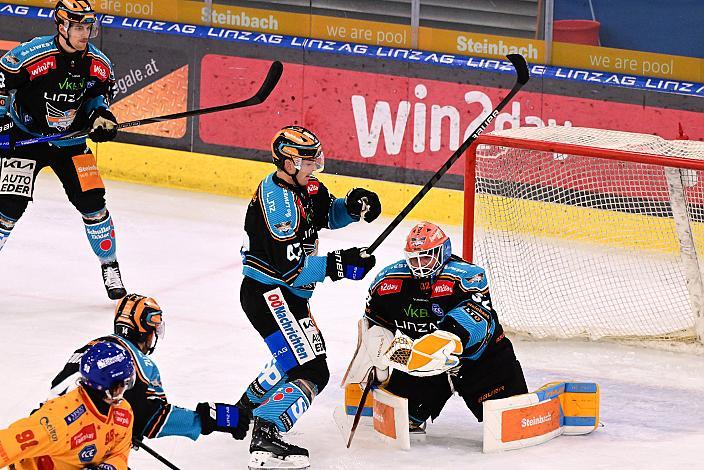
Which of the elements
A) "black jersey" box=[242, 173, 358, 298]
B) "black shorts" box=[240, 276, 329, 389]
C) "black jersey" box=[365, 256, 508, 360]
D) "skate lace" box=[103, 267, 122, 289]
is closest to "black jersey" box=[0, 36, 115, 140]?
"skate lace" box=[103, 267, 122, 289]

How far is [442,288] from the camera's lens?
5156mm

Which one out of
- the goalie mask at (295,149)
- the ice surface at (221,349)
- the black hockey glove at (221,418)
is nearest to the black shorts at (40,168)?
the ice surface at (221,349)

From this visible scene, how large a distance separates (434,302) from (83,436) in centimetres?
173

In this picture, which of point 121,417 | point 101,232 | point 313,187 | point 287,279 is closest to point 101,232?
point 101,232

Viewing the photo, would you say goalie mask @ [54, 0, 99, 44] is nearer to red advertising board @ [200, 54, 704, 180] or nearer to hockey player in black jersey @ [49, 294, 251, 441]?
hockey player in black jersey @ [49, 294, 251, 441]

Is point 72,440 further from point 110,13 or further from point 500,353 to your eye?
A: point 110,13

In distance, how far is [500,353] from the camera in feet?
17.2

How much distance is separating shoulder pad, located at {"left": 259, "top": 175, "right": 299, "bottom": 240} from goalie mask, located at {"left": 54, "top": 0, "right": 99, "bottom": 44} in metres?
1.86

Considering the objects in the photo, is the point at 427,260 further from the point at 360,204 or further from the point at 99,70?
the point at 99,70

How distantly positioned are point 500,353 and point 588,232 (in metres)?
2.16

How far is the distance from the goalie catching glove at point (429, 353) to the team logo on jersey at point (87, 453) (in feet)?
4.49

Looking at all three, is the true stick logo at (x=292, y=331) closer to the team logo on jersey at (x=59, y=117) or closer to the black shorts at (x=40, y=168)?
the black shorts at (x=40, y=168)

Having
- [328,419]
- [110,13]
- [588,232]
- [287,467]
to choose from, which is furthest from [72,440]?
[110,13]

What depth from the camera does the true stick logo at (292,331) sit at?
501 cm
